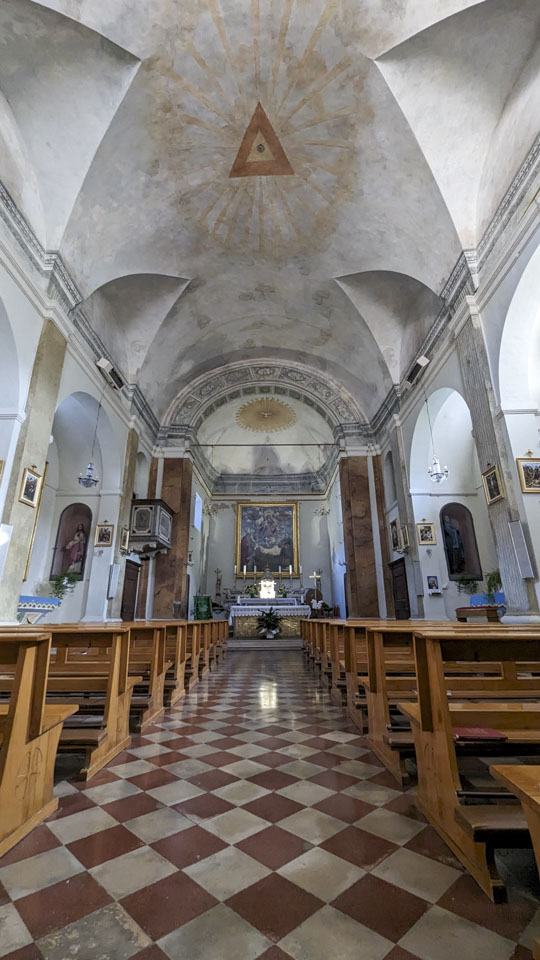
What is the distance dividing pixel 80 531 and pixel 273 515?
31.4 ft

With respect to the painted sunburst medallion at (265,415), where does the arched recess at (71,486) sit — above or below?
below

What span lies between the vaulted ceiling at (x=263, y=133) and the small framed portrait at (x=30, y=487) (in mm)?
3777

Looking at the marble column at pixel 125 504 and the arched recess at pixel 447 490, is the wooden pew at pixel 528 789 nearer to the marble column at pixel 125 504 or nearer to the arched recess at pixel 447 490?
the arched recess at pixel 447 490

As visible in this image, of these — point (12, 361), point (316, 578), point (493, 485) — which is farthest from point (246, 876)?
point (316, 578)


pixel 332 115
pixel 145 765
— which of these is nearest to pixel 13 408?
pixel 145 765

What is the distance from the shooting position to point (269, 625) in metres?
12.7

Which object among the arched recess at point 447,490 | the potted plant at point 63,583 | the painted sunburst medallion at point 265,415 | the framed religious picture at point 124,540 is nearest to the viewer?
the potted plant at point 63,583

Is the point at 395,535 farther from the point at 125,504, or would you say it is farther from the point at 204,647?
the point at 125,504

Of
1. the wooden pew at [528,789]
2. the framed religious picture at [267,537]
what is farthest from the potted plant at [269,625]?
the wooden pew at [528,789]

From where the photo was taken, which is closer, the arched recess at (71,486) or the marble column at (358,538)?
the arched recess at (71,486)

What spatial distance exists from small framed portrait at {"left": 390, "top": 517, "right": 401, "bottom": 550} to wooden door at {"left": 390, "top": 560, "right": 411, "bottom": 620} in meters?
0.42

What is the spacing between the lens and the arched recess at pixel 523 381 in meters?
5.96

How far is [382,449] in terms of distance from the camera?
1280cm

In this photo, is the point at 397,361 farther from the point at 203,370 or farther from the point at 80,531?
the point at 80,531
